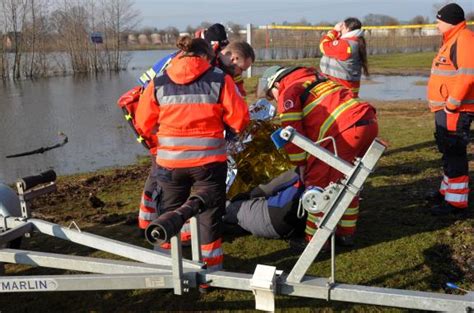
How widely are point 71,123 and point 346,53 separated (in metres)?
10.0

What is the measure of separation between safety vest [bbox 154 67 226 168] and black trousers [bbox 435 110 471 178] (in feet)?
8.94

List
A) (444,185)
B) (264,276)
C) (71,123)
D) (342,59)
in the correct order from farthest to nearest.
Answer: (71,123) < (342,59) < (444,185) < (264,276)

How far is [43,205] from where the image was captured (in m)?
6.48

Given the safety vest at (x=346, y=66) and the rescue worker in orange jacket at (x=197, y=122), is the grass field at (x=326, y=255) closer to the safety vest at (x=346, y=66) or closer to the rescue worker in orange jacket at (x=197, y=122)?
the rescue worker in orange jacket at (x=197, y=122)

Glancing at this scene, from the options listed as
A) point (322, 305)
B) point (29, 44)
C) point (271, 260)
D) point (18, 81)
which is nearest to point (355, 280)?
point (322, 305)

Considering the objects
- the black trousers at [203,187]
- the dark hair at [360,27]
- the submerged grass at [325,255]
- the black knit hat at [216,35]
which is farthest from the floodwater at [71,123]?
the black trousers at [203,187]

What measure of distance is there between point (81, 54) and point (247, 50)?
32.3 metres

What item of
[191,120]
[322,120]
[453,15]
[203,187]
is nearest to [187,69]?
[191,120]

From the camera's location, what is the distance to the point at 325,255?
15.2 feet

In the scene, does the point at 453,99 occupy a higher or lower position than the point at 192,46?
lower

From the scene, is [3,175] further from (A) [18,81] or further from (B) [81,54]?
(B) [81,54]

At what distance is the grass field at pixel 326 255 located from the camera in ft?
12.8

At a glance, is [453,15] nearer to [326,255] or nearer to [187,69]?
[326,255]

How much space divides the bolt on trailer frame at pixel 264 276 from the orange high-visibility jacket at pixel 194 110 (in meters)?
0.72
